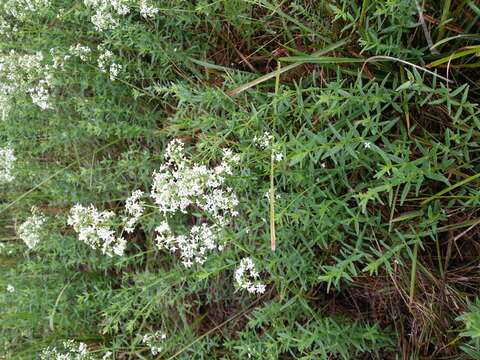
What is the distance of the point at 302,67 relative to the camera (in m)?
4.90

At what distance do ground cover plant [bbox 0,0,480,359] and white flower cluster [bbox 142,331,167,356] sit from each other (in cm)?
3

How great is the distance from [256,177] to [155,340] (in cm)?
240

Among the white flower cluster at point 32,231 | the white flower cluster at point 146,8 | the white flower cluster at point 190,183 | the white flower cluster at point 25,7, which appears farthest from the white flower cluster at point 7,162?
the white flower cluster at point 190,183

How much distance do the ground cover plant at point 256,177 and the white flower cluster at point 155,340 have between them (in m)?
0.03

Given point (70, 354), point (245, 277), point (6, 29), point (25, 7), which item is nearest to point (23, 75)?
A: point (25, 7)

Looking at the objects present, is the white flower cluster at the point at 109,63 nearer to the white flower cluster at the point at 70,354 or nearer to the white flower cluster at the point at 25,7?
the white flower cluster at the point at 25,7

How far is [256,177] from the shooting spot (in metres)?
4.40

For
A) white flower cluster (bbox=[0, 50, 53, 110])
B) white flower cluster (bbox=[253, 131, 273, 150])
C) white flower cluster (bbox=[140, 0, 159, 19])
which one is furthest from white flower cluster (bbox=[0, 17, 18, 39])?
white flower cluster (bbox=[253, 131, 273, 150])

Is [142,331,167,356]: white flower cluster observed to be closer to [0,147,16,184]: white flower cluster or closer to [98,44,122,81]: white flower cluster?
[0,147,16,184]: white flower cluster

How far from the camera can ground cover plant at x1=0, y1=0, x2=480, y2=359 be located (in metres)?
3.99

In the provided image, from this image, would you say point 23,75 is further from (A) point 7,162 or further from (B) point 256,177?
(B) point 256,177

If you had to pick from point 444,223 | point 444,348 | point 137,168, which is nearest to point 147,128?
point 137,168

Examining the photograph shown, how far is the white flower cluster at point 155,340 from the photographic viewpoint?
17.4 ft

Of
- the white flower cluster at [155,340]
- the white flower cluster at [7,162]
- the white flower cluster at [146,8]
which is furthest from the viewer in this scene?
the white flower cluster at [7,162]
